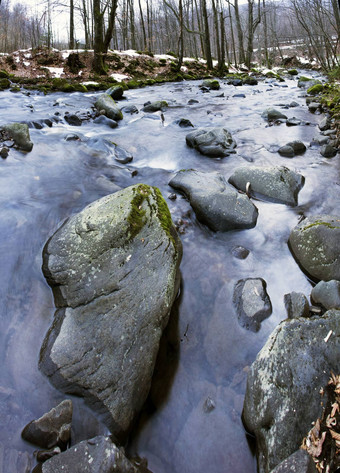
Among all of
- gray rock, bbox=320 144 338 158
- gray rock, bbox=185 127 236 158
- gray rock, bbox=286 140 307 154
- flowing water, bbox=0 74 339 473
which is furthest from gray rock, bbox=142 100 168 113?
gray rock, bbox=320 144 338 158

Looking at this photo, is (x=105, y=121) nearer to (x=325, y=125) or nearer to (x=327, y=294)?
(x=325, y=125)

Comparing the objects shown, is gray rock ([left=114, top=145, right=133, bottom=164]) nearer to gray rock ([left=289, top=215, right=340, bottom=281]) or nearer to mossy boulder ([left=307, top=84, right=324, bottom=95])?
gray rock ([left=289, top=215, right=340, bottom=281])

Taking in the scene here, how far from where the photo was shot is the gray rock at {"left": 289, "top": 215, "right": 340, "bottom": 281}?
308cm

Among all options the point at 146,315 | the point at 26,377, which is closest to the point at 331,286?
the point at 146,315

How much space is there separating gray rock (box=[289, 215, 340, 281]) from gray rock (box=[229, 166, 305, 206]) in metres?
1.16

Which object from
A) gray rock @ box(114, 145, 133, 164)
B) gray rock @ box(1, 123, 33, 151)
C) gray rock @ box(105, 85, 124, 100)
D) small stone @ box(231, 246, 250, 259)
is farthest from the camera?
gray rock @ box(105, 85, 124, 100)

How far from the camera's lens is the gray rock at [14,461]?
1798 mm

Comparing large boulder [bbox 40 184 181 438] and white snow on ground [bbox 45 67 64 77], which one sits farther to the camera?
white snow on ground [bbox 45 67 64 77]

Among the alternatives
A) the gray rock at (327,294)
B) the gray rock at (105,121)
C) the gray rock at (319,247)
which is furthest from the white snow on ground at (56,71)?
the gray rock at (327,294)

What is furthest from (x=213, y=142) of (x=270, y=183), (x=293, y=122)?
(x=293, y=122)

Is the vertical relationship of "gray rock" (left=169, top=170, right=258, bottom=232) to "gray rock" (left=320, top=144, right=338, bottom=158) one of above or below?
below

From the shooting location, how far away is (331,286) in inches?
110

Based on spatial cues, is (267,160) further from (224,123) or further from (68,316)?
(68,316)

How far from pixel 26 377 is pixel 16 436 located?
1.34 feet
